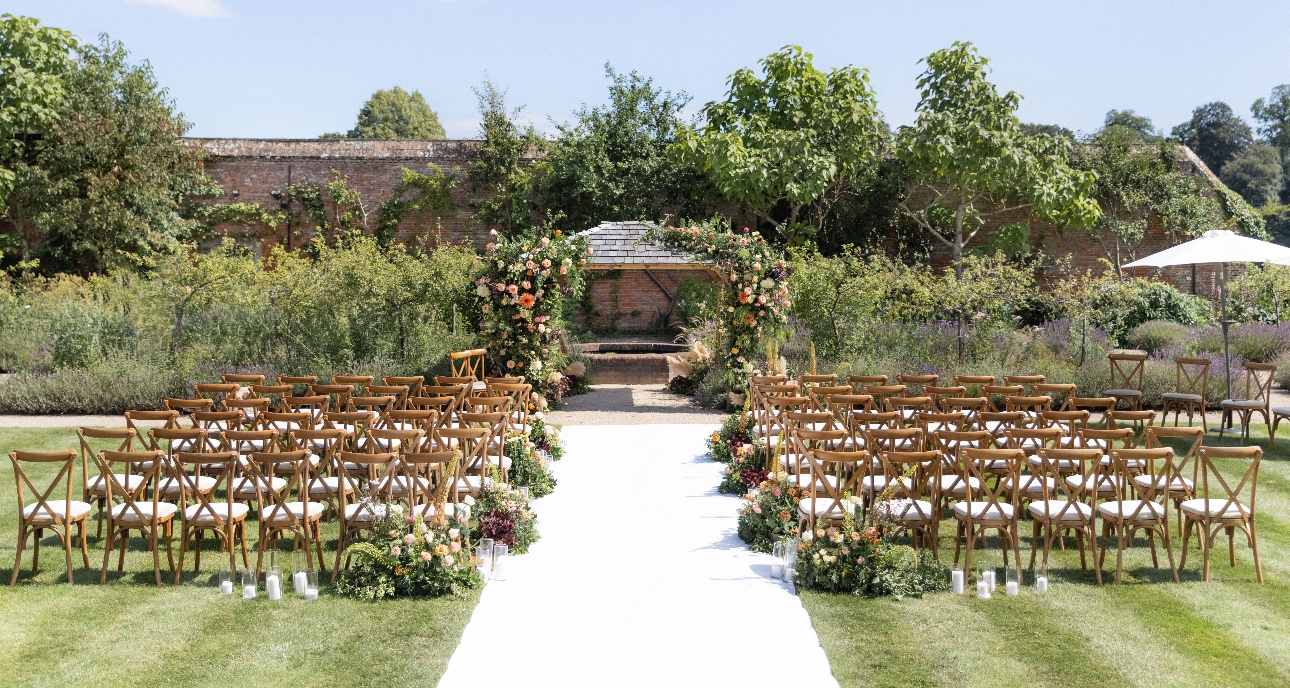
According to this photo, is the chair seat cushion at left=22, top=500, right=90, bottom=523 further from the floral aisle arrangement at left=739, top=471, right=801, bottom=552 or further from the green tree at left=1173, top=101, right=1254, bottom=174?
the green tree at left=1173, top=101, right=1254, bottom=174

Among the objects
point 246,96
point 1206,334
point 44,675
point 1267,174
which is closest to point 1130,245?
point 1206,334

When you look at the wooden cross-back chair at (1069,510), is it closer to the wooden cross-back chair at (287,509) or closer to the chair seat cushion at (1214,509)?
the chair seat cushion at (1214,509)

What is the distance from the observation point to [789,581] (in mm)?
5961

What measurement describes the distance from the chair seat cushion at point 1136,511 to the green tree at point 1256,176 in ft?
134

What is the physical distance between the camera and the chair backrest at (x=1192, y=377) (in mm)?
10998

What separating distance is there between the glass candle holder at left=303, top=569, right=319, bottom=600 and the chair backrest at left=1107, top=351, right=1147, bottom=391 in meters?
8.95

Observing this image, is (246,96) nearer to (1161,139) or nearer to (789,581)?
(789,581)

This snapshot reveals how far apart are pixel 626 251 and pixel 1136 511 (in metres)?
8.73

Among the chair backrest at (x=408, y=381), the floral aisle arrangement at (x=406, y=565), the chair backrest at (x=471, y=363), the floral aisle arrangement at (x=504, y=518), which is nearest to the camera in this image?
the floral aisle arrangement at (x=406, y=565)

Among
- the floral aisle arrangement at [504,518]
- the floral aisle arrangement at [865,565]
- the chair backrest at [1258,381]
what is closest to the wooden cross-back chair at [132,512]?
the floral aisle arrangement at [504,518]

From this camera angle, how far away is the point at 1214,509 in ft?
20.1

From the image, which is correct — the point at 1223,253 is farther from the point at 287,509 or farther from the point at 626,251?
the point at 287,509

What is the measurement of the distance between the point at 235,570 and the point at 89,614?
2.72ft

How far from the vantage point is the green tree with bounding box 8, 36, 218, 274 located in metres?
18.9
